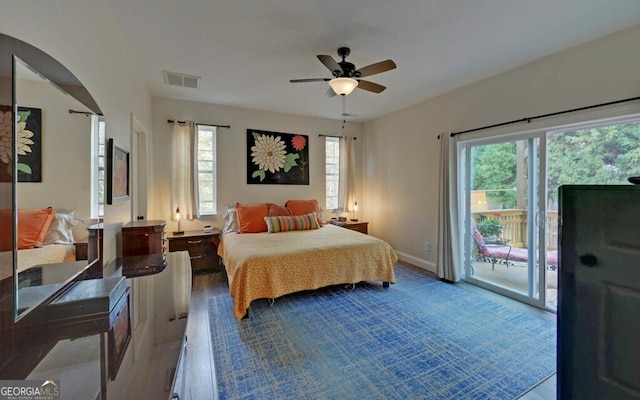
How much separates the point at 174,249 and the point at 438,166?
13.1 feet

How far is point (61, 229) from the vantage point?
1088mm

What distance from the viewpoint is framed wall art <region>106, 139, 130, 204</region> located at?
75.6 inches

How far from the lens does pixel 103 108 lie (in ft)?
6.22

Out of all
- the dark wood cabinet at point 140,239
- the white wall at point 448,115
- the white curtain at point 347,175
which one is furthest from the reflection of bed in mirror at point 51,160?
the white curtain at point 347,175

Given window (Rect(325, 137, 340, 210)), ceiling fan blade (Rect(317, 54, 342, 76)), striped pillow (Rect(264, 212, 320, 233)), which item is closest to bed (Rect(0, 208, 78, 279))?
ceiling fan blade (Rect(317, 54, 342, 76))

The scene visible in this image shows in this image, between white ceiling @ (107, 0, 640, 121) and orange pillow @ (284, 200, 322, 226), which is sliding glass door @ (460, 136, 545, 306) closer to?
white ceiling @ (107, 0, 640, 121)

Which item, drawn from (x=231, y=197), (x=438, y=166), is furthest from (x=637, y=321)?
(x=231, y=197)

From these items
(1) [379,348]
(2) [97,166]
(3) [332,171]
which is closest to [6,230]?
(2) [97,166]

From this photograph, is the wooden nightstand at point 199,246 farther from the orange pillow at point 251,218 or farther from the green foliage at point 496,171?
the green foliage at point 496,171

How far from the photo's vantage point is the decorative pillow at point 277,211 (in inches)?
169

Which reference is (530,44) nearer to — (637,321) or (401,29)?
(401,29)

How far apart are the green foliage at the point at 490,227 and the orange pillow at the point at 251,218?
307 cm

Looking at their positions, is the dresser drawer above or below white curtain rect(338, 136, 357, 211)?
below

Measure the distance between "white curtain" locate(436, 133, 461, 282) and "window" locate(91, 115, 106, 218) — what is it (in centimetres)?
368
